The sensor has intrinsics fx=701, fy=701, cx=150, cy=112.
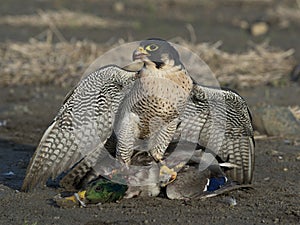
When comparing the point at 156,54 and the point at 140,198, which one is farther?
the point at 140,198

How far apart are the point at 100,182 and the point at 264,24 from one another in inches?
466

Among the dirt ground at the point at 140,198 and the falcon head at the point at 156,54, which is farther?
the falcon head at the point at 156,54

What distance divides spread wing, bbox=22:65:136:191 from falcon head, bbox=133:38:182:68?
21 centimetres

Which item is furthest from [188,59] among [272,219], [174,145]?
[272,219]

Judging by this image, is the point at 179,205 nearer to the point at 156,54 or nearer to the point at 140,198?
the point at 140,198

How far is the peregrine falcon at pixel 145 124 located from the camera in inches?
212

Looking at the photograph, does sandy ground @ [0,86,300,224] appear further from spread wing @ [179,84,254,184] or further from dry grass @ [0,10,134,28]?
dry grass @ [0,10,134,28]

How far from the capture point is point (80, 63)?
1080 centimetres

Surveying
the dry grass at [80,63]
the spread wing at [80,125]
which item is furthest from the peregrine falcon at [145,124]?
the dry grass at [80,63]

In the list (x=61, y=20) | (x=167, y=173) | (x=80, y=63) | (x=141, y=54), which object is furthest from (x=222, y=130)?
(x=61, y=20)

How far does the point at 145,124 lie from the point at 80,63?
5468 millimetres

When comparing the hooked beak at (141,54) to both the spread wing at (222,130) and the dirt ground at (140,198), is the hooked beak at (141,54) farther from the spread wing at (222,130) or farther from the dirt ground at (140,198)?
the dirt ground at (140,198)

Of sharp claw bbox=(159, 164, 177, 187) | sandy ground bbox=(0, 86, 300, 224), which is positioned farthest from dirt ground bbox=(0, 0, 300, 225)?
sharp claw bbox=(159, 164, 177, 187)

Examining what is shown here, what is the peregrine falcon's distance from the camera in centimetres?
539
